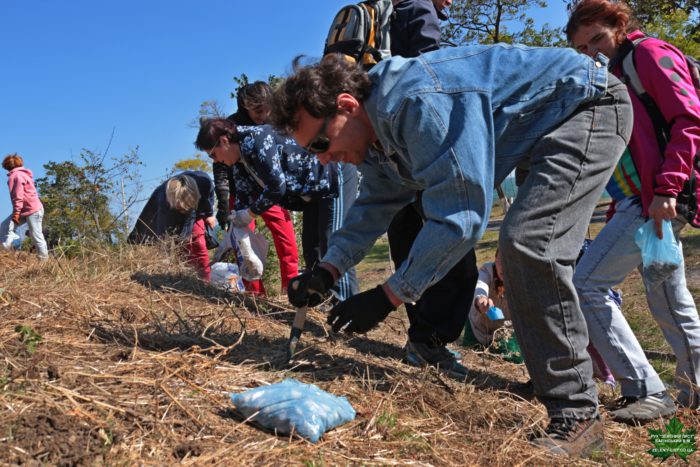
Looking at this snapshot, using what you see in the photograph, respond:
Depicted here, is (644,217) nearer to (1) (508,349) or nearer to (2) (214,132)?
(1) (508,349)

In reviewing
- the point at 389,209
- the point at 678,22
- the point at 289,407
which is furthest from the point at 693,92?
the point at 678,22

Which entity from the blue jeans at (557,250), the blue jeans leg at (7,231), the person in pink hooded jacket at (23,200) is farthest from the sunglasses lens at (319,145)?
the blue jeans leg at (7,231)

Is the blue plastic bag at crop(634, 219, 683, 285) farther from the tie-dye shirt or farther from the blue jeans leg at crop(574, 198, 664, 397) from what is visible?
the tie-dye shirt

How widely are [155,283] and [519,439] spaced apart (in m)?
3.10

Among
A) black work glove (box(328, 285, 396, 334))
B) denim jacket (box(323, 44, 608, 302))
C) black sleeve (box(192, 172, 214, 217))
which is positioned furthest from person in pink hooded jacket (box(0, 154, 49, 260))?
denim jacket (box(323, 44, 608, 302))

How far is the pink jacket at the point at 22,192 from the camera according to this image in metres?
9.39

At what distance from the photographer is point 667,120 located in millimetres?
2857

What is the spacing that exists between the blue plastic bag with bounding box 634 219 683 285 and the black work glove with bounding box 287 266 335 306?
143 centimetres

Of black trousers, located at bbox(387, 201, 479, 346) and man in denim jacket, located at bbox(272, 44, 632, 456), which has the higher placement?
man in denim jacket, located at bbox(272, 44, 632, 456)

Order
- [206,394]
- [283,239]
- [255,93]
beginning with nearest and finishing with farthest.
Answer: [206,394] < [255,93] < [283,239]

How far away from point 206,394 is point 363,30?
2568 mm

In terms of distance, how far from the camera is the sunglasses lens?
2.43 metres

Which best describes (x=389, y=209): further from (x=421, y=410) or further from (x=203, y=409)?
(x=203, y=409)

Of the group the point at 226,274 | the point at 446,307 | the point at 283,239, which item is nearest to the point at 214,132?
the point at 283,239
